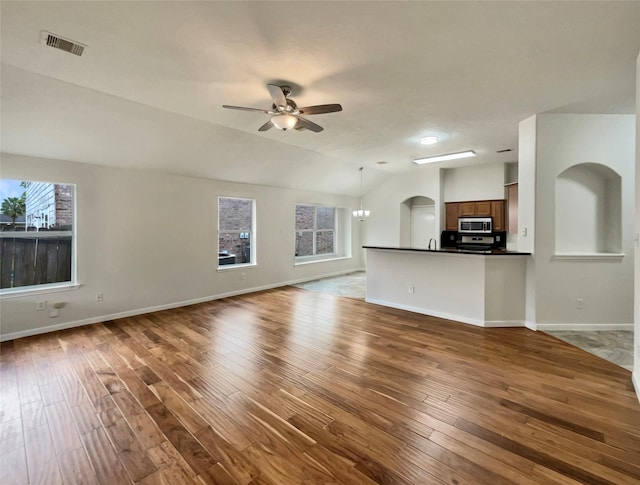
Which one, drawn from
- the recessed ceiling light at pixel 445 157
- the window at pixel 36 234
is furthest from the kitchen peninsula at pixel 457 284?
Answer: the window at pixel 36 234

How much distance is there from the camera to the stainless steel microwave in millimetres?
6586

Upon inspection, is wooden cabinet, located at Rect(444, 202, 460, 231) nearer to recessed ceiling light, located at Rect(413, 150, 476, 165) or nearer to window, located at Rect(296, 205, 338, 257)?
recessed ceiling light, located at Rect(413, 150, 476, 165)

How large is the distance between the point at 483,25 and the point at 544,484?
2921 mm

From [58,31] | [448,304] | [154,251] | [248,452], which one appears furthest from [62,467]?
[448,304]

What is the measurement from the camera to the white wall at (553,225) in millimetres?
3811

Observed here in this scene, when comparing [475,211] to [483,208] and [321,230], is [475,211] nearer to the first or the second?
[483,208]

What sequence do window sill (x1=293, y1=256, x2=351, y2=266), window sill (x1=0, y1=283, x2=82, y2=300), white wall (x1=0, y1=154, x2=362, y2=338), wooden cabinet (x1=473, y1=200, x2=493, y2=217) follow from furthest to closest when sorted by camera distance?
window sill (x1=293, y1=256, x2=351, y2=266)
wooden cabinet (x1=473, y1=200, x2=493, y2=217)
white wall (x1=0, y1=154, x2=362, y2=338)
window sill (x1=0, y1=283, x2=82, y2=300)

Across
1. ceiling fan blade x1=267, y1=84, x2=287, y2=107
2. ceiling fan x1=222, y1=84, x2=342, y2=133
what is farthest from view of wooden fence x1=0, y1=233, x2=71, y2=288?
ceiling fan blade x1=267, y1=84, x2=287, y2=107

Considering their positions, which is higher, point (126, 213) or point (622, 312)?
point (126, 213)

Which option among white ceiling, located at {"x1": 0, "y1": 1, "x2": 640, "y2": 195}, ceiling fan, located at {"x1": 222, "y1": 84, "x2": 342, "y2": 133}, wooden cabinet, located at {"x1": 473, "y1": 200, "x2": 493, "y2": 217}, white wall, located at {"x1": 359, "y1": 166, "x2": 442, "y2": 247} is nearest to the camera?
white ceiling, located at {"x1": 0, "y1": 1, "x2": 640, "y2": 195}

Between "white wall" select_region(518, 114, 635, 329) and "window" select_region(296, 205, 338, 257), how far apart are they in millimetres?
5197

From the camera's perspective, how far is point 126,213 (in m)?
4.68

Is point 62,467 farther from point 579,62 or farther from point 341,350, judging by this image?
point 579,62

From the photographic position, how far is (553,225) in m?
3.94
